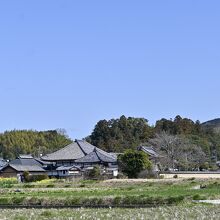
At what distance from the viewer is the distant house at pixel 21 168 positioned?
75938 mm

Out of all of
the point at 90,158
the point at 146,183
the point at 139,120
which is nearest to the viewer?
the point at 146,183

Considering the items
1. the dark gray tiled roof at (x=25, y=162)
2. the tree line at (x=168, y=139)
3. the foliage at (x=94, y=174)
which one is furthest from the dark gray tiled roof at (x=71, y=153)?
the foliage at (x=94, y=174)

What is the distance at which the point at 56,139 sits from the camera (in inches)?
4742

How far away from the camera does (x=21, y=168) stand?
7594cm

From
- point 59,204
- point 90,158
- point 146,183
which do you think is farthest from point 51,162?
point 59,204

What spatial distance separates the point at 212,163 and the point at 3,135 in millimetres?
49587

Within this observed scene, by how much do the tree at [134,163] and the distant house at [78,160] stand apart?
501 centimetres

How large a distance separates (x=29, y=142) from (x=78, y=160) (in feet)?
151

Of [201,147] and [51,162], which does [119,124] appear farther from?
[51,162]

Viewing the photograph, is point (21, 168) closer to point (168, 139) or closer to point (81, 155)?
point (81, 155)

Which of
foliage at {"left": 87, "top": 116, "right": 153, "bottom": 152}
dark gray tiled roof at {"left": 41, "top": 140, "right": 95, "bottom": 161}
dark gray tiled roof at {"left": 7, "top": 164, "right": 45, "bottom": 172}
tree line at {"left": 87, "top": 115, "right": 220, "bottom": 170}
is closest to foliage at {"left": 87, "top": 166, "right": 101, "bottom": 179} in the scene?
dark gray tiled roof at {"left": 41, "top": 140, "right": 95, "bottom": 161}

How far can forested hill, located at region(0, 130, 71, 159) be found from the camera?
11525cm

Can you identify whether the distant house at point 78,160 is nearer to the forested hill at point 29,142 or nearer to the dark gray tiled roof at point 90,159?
the dark gray tiled roof at point 90,159

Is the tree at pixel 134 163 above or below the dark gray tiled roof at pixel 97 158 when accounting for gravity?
below
